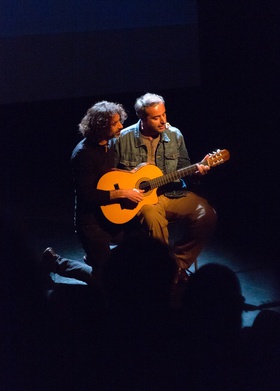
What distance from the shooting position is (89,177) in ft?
10.8

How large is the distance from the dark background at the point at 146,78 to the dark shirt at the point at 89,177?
1.84 meters

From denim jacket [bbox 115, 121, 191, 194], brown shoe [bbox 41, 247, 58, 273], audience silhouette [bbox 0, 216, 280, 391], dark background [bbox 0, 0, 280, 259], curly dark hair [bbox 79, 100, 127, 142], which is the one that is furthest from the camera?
dark background [bbox 0, 0, 280, 259]

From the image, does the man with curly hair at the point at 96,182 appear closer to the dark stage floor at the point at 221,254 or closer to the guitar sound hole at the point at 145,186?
the guitar sound hole at the point at 145,186

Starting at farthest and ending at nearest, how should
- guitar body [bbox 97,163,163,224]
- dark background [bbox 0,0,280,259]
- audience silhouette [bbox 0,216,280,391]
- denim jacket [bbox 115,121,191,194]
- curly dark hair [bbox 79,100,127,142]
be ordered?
dark background [bbox 0,0,280,259]
denim jacket [bbox 115,121,191,194]
guitar body [bbox 97,163,163,224]
curly dark hair [bbox 79,100,127,142]
audience silhouette [bbox 0,216,280,391]

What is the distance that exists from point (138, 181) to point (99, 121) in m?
0.55

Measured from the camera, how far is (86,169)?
330cm

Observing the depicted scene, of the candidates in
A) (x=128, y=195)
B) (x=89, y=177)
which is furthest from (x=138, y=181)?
(x=89, y=177)

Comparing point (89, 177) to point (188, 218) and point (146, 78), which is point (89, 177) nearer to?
point (188, 218)

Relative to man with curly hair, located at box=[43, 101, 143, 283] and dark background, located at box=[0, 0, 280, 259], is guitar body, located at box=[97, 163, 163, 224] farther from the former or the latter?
dark background, located at box=[0, 0, 280, 259]

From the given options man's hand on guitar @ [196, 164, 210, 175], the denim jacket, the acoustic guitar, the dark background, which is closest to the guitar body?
the acoustic guitar

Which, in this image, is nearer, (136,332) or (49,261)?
(136,332)

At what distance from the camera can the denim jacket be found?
11.6ft

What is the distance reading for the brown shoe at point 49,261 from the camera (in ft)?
12.0

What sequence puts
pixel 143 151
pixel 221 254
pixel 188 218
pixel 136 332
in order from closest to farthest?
pixel 136 332, pixel 188 218, pixel 143 151, pixel 221 254
